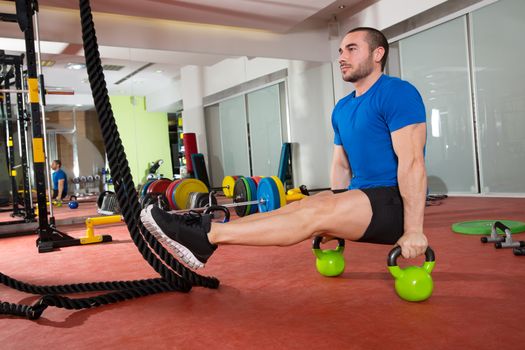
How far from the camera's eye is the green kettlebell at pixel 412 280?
152 cm

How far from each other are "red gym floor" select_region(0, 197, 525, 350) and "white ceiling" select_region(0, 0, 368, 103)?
332cm

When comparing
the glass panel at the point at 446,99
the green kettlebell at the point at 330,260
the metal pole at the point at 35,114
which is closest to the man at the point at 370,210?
the green kettlebell at the point at 330,260

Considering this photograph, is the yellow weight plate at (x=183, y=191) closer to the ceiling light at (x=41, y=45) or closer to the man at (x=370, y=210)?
the ceiling light at (x=41, y=45)

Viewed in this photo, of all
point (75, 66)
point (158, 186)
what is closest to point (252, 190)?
point (158, 186)

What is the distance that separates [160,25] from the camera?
5520 mm

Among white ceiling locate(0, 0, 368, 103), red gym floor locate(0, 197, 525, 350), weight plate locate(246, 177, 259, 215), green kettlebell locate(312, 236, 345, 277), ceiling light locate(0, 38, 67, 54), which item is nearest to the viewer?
red gym floor locate(0, 197, 525, 350)

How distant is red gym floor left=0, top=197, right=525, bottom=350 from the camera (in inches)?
50.3

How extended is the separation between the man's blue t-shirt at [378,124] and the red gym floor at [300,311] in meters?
0.45

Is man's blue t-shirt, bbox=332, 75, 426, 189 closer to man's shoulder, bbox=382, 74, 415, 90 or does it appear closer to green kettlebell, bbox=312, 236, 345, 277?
man's shoulder, bbox=382, 74, 415, 90

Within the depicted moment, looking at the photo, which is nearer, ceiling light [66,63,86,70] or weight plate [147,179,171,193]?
weight plate [147,179,171,193]

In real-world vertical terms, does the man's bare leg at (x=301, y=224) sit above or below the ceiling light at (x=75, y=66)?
below

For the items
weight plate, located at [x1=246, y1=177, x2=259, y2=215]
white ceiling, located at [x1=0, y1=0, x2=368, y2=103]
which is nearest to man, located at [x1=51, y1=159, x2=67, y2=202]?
white ceiling, located at [x1=0, y1=0, x2=368, y2=103]

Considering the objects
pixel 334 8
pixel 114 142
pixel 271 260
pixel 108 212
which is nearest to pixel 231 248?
pixel 271 260

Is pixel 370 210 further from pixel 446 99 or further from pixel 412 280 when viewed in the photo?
pixel 446 99
